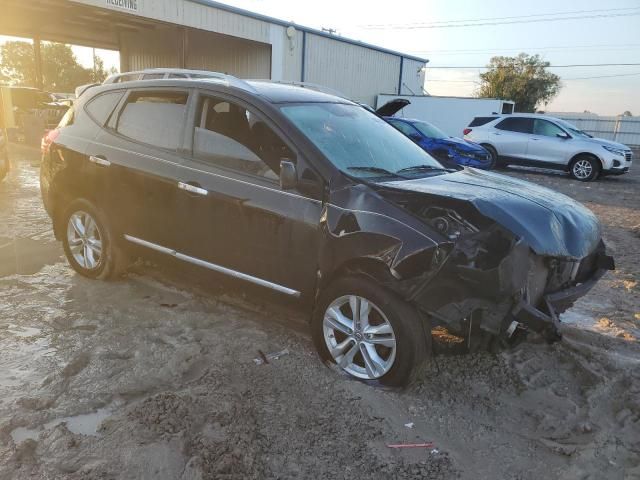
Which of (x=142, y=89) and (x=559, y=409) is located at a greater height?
(x=142, y=89)

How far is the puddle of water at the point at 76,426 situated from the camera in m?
2.73

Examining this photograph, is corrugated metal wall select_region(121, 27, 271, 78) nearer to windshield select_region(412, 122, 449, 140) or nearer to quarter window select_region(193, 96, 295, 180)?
windshield select_region(412, 122, 449, 140)

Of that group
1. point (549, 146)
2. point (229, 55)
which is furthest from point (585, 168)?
point (229, 55)

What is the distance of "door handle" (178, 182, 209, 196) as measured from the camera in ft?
12.7

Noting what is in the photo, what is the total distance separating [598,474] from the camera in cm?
259

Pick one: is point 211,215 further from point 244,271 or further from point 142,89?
point 142,89

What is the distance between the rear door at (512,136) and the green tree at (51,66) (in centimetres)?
6871

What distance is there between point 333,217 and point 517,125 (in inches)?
569

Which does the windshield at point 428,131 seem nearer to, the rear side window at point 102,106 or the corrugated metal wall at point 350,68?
the rear side window at point 102,106

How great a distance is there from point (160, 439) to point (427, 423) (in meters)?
1.48

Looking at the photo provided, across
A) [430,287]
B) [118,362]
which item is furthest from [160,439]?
[430,287]

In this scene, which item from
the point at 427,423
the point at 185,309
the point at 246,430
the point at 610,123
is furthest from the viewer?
the point at 610,123

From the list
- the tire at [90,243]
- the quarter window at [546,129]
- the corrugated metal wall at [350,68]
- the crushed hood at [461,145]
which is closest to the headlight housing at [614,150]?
the quarter window at [546,129]

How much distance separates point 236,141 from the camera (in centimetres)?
380
